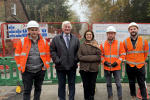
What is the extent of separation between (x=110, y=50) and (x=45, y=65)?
168 centimetres

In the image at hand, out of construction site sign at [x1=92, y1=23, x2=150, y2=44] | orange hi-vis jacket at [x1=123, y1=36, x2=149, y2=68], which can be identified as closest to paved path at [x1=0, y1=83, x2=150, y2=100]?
orange hi-vis jacket at [x1=123, y1=36, x2=149, y2=68]

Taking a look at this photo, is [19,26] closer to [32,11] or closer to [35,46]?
[35,46]

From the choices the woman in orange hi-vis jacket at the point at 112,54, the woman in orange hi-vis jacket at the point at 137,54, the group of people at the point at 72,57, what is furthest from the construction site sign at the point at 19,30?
the woman in orange hi-vis jacket at the point at 137,54

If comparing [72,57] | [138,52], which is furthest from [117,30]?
[72,57]

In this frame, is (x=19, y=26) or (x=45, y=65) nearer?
(x=45, y=65)

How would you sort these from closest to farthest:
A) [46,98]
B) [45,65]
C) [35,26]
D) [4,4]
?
1. [35,26]
2. [45,65]
3. [46,98]
4. [4,4]

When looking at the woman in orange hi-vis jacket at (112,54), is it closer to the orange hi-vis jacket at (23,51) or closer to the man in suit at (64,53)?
the man in suit at (64,53)

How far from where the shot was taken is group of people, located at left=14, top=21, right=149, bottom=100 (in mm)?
2805

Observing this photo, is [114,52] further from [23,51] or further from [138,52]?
[23,51]

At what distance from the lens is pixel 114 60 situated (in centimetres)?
320

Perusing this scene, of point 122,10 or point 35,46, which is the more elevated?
point 122,10

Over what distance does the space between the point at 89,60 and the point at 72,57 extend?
16.2 inches

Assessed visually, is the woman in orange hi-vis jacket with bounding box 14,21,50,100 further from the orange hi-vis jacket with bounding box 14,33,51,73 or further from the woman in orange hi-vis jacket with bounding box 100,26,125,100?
the woman in orange hi-vis jacket with bounding box 100,26,125,100

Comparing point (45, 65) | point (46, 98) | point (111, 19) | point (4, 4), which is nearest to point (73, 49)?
point (45, 65)
